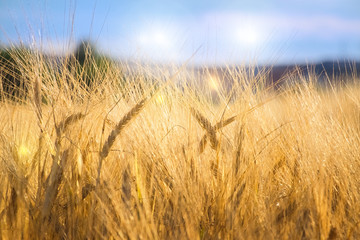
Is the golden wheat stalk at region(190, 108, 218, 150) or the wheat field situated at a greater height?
the golden wheat stalk at region(190, 108, 218, 150)

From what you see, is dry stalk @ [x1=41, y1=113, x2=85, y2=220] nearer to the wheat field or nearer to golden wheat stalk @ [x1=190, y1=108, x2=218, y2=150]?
the wheat field

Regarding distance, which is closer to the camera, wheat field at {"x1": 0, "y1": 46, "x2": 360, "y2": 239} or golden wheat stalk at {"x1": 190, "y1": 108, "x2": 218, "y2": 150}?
wheat field at {"x1": 0, "y1": 46, "x2": 360, "y2": 239}

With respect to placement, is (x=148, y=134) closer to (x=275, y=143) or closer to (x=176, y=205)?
(x=176, y=205)

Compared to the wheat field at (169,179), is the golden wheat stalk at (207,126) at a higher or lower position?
higher

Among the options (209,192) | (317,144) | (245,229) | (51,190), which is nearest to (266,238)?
(245,229)

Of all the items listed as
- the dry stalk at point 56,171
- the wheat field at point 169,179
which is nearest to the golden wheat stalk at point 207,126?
the wheat field at point 169,179

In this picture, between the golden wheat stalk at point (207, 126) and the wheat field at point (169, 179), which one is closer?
the wheat field at point (169, 179)

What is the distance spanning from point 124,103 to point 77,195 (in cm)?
61

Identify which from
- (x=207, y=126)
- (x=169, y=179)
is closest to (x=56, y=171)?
(x=169, y=179)

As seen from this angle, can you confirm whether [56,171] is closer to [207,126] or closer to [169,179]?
[169,179]

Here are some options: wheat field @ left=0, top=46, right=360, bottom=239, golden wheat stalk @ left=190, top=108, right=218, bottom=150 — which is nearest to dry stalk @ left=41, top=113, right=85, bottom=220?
wheat field @ left=0, top=46, right=360, bottom=239

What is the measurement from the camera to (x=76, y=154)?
4.09ft

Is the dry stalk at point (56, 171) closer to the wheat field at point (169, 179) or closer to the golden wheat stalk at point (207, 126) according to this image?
the wheat field at point (169, 179)

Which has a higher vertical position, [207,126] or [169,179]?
[207,126]
